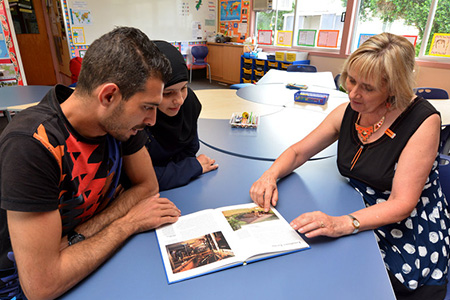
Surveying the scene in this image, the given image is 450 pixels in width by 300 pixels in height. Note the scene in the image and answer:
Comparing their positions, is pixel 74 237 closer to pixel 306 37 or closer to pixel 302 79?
pixel 302 79

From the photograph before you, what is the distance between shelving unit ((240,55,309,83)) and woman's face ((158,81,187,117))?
456 centimetres

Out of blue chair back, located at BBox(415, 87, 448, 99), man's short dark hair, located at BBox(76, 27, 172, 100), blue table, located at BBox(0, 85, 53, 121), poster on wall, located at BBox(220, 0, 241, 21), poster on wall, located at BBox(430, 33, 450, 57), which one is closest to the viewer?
man's short dark hair, located at BBox(76, 27, 172, 100)

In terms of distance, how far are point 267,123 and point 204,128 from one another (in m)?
0.45


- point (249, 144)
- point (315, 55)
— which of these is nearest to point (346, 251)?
point (249, 144)

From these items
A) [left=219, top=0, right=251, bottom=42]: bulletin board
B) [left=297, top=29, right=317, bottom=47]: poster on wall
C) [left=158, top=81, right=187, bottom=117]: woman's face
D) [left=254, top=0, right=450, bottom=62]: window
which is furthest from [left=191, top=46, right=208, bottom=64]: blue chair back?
[left=158, top=81, right=187, bottom=117]: woman's face

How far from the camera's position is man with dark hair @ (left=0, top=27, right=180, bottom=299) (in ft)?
2.00

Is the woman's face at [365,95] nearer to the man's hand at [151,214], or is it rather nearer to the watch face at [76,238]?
the man's hand at [151,214]

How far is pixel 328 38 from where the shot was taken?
514 cm

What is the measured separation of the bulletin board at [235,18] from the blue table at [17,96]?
495cm

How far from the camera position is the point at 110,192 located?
0.96 metres

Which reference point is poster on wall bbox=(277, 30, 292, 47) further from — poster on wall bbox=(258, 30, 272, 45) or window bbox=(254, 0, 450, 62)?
poster on wall bbox=(258, 30, 272, 45)

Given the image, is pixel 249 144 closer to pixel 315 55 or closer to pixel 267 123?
pixel 267 123

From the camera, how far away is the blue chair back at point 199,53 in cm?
674

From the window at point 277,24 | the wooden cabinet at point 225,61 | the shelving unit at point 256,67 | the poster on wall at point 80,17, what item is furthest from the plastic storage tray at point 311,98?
the poster on wall at point 80,17
